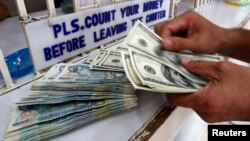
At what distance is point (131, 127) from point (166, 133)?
89 millimetres

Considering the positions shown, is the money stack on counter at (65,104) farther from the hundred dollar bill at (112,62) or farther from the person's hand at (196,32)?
the person's hand at (196,32)

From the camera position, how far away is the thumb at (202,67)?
0.44 m

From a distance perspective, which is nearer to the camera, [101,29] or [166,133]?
[166,133]

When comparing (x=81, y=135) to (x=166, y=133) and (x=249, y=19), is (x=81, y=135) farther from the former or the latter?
(x=249, y=19)

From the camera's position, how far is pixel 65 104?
47 cm

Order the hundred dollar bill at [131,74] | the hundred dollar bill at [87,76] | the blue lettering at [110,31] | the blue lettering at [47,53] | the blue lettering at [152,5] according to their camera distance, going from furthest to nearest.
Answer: the blue lettering at [152,5]
the blue lettering at [110,31]
the blue lettering at [47,53]
the hundred dollar bill at [87,76]
the hundred dollar bill at [131,74]

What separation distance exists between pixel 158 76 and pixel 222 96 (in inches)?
4.8

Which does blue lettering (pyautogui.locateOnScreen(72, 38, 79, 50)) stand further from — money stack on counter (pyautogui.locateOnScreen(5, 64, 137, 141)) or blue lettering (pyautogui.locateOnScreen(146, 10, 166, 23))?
blue lettering (pyautogui.locateOnScreen(146, 10, 166, 23))

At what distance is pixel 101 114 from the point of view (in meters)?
0.48

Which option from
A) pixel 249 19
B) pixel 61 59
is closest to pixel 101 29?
pixel 61 59

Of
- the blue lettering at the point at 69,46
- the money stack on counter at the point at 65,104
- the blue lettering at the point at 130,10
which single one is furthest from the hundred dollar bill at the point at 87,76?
the blue lettering at the point at 130,10

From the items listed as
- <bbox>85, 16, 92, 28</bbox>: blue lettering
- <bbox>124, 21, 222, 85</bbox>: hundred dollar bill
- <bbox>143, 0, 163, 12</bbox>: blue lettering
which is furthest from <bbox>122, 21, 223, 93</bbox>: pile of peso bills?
<bbox>143, 0, 163, 12</bbox>: blue lettering

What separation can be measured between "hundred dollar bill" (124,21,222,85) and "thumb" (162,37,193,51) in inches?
0.5

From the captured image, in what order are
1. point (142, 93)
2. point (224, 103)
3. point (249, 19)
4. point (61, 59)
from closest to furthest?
point (224, 103), point (142, 93), point (61, 59), point (249, 19)
